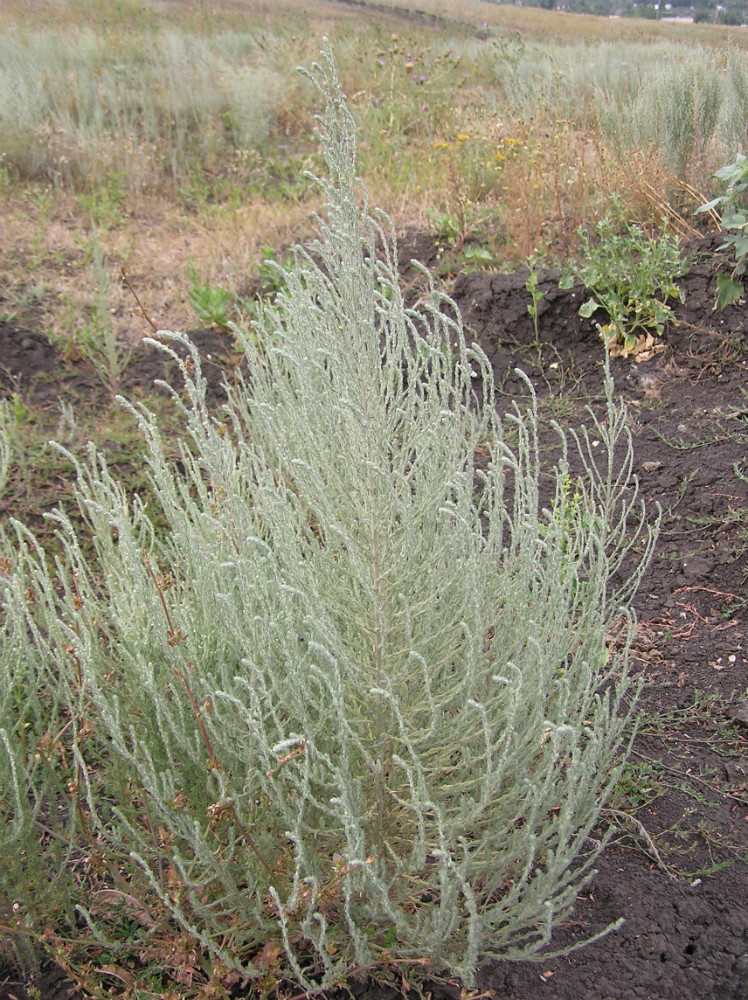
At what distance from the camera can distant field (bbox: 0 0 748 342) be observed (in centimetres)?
512

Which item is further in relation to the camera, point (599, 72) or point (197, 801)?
point (599, 72)

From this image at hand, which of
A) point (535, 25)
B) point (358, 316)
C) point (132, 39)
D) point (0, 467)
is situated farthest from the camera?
point (535, 25)

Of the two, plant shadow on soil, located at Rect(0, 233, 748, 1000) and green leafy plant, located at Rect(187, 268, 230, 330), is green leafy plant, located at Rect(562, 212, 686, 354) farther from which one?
green leafy plant, located at Rect(187, 268, 230, 330)

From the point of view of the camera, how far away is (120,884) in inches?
71.5

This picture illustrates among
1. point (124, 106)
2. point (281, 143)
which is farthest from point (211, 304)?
point (124, 106)

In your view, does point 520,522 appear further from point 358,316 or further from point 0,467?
point 0,467

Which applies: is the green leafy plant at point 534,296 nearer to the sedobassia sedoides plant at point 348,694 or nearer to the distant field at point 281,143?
the distant field at point 281,143

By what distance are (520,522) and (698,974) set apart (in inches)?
41.5

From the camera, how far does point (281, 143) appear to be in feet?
28.0

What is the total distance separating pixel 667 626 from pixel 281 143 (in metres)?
7.49

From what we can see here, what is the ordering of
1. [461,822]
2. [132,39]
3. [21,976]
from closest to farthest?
1. [461,822]
2. [21,976]
3. [132,39]

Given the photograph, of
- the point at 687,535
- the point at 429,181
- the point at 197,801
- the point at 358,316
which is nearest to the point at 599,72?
the point at 429,181

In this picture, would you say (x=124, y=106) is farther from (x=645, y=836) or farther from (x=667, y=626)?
(x=645, y=836)

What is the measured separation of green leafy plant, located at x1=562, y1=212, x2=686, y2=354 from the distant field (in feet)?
1.55
